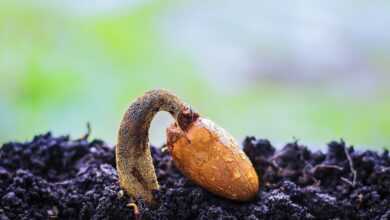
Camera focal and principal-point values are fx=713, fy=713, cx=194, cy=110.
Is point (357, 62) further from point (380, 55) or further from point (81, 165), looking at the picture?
point (81, 165)

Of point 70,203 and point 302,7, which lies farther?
point 302,7

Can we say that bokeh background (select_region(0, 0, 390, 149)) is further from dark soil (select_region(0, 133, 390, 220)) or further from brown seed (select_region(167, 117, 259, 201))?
brown seed (select_region(167, 117, 259, 201))

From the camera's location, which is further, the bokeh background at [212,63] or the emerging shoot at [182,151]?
the bokeh background at [212,63]

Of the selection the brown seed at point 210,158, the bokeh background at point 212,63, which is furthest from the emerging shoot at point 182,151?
the bokeh background at point 212,63

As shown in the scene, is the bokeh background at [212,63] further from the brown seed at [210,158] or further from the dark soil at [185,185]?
the brown seed at [210,158]

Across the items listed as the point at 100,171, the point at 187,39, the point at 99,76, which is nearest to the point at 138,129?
the point at 100,171

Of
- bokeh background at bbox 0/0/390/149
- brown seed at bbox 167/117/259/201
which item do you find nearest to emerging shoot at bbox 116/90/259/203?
brown seed at bbox 167/117/259/201
